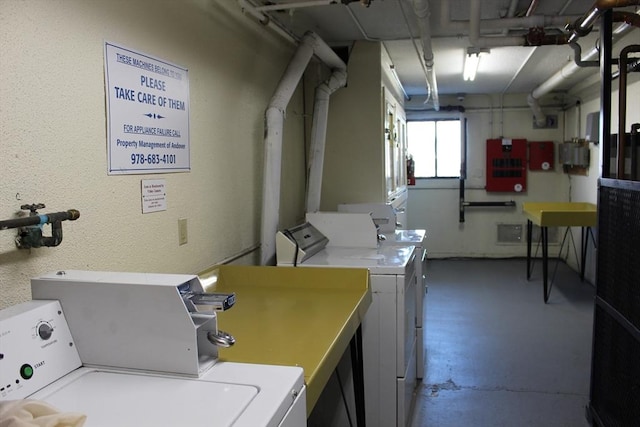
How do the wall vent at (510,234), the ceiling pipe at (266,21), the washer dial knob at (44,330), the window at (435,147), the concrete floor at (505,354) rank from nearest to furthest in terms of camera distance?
the washer dial knob at (44,330) → the ceiling pipe at (266,21) → the concrete floor at (505,354) → the wall vent at (510,234) → the window at (435,147)

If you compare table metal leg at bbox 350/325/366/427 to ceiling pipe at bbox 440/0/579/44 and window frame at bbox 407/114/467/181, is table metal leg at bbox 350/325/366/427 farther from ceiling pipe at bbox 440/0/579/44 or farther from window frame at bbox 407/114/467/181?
window frame at bbox 407/114/467/181

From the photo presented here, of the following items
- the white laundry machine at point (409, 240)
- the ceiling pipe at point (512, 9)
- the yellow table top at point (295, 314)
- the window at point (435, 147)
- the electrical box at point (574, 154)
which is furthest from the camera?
the window at point (435, 147)

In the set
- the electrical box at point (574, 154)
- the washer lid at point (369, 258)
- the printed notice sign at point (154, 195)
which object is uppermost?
the electrical box at point (574, 154)

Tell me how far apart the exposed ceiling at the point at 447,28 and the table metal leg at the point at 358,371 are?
1.69 metres

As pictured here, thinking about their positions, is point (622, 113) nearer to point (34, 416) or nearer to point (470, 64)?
point (470, 64)

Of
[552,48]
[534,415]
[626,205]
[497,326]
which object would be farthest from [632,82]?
[534,415]

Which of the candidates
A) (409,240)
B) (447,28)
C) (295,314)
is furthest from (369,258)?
(447,28)

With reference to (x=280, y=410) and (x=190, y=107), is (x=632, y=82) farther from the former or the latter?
(x=280, y=410)

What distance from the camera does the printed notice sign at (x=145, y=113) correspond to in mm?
1736

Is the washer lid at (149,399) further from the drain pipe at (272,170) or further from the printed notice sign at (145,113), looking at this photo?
the drain pipe at (272,170)

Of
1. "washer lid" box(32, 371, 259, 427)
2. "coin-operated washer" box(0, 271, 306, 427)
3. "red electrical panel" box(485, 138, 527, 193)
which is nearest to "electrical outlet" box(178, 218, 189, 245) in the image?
"coin-operated washer" box(0, 271, 306, 427)

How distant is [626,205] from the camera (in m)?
2.37

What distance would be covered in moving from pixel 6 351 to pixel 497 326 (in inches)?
168

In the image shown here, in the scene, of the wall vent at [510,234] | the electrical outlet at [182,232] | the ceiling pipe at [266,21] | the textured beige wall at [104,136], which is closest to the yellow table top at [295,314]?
the electrical outlet at [182,232]
